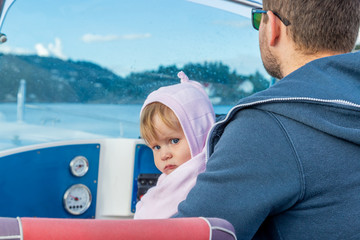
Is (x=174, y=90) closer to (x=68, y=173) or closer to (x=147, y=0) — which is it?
(x=68, y=173)

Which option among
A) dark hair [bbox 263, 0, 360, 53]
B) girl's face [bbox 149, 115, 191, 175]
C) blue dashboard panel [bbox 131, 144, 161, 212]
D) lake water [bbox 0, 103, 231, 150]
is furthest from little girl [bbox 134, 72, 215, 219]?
lake water [bbox 0, 103, 231, 150]

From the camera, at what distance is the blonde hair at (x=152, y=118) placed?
69.9 inches

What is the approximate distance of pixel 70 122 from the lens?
4.19 metres

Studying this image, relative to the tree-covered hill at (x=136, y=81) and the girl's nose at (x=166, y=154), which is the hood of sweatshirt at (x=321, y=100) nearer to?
the girl's nose at (x=166, y=154)

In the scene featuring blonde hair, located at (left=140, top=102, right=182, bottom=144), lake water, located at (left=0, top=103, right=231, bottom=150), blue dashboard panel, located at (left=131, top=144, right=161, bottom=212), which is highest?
blonde hair, located at (left=140, top=102, right=182, bottom=144)

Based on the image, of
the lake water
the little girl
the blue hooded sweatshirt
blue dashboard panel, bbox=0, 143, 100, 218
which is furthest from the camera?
the lake water

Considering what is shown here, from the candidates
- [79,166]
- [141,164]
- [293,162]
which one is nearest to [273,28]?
Answer: [293,162]

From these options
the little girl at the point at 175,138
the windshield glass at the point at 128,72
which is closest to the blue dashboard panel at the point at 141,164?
the windshield glass at the point at 128,72

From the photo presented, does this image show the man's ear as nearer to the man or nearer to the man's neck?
the man's neck

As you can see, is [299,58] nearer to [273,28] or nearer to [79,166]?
[273,28]

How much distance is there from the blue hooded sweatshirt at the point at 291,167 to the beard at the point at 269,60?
0.27 metres

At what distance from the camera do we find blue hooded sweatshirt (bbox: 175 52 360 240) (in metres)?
1.05

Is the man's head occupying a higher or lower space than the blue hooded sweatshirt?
higher

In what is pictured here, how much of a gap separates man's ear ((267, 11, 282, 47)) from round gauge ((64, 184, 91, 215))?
58.6 inches
